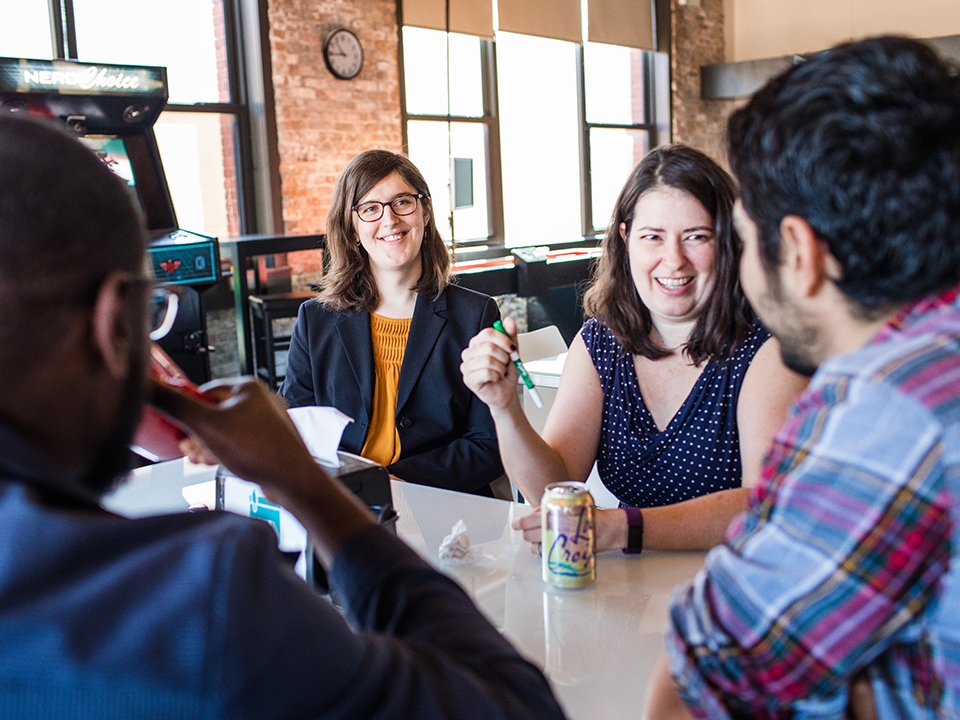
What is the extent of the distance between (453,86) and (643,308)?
4.41m

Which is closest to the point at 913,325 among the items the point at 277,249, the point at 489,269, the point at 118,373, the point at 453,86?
the point at 118,373

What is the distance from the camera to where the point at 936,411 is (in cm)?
54

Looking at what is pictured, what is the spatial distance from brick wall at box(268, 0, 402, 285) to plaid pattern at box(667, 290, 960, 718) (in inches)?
167

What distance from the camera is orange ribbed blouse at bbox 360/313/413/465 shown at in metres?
2.08

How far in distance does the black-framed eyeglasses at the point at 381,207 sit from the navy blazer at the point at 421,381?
0.79 ft

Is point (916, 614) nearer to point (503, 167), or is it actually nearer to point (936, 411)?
point (936, 411)

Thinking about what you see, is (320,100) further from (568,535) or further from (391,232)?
(568,535)

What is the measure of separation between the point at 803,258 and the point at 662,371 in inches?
39.7

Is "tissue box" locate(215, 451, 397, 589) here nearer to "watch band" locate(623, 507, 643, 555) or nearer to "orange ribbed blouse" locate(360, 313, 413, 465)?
"watch band" locate(623, 507, 643, 555)

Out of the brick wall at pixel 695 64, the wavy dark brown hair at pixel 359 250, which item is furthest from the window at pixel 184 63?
the brick wall at pixel 695 64

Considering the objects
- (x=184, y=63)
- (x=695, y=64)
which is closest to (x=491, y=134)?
(x=184, y=63)

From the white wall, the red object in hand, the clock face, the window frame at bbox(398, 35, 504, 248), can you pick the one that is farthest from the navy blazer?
the white wall

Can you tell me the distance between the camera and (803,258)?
69 centimetres

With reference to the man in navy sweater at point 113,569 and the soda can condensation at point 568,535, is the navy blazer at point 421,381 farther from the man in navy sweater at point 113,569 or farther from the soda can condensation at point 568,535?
the man in navy sweater at point 113,569
